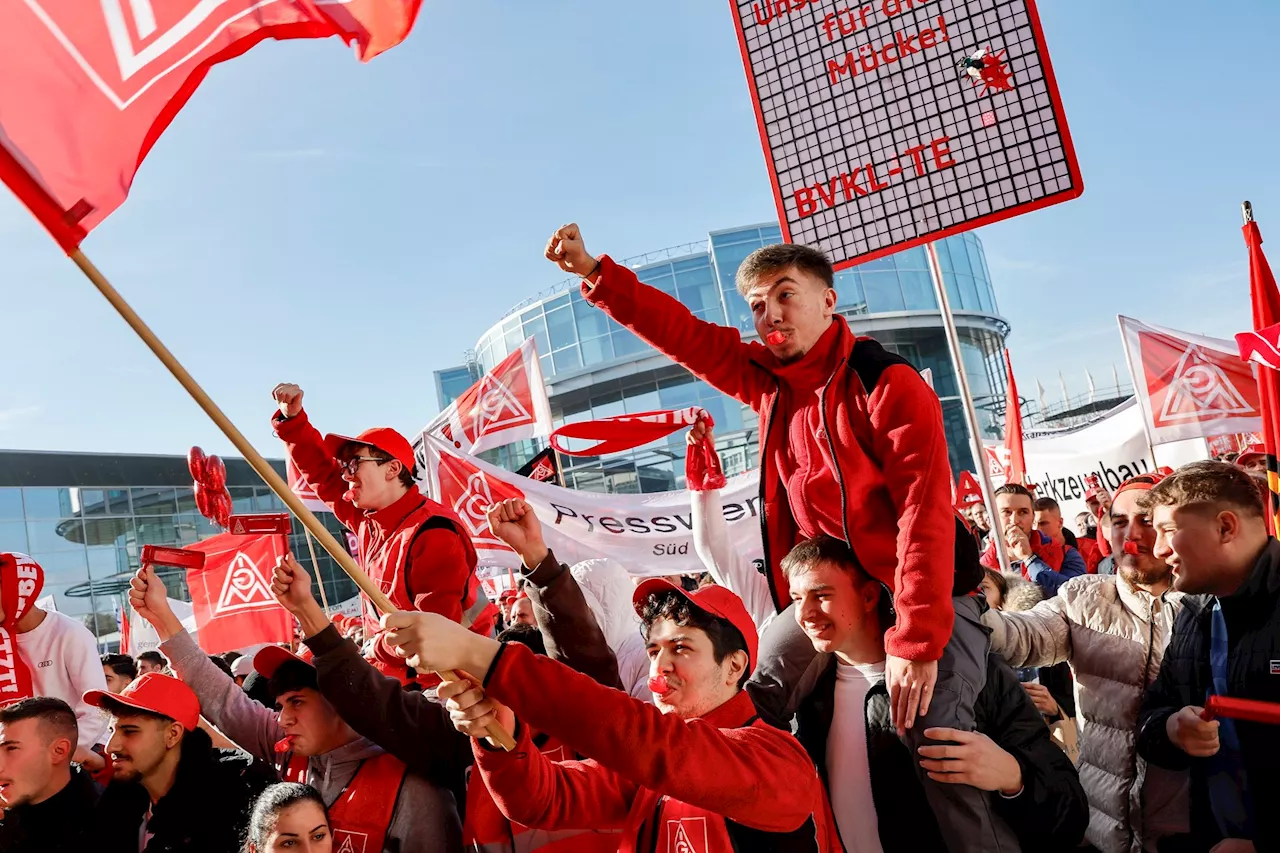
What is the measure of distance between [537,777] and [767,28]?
3.66m

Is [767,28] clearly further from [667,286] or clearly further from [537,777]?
[667,286]

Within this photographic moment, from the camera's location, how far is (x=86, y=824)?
142 inches

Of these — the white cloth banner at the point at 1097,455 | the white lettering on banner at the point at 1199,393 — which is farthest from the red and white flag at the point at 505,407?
the white lettering on banner at the point at 1199,393

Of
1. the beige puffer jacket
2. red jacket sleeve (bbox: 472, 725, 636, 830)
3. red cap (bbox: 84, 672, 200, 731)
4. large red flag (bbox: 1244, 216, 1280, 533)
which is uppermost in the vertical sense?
large red flag (bbox: 1244, 216, 1280, 533)

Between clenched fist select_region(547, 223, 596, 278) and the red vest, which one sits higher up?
clenched fist select_region(547, 223, 596, 278)

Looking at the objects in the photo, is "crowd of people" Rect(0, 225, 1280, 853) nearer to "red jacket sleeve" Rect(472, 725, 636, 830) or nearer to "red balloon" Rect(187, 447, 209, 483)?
"red jacket sleeve" Rect(472, 725, 636, 830)

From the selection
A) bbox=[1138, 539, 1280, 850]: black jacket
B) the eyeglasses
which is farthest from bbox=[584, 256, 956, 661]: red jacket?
the eyeglasses

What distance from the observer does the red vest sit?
3.16 m

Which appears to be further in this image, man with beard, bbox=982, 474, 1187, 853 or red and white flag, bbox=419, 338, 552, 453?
red and white flag, bbox=419, 338, 552, 453

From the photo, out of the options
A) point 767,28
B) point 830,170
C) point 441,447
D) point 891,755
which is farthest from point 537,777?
point 441,447

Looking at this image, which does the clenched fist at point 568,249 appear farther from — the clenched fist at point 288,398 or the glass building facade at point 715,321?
the glass building facade at point 715,321

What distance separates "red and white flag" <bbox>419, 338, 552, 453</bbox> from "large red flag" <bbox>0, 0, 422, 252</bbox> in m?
9.13

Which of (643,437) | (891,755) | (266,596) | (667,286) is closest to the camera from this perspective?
(891,755)

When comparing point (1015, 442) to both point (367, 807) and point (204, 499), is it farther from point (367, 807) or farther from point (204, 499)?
point (367, 807)
